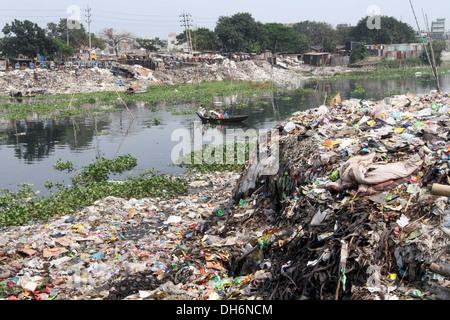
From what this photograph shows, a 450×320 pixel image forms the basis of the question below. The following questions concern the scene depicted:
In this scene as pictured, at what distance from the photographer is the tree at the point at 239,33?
2288 inches

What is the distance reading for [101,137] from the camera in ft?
61.8

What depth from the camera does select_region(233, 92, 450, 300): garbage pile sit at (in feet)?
12.6

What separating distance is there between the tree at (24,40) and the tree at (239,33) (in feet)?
79.6

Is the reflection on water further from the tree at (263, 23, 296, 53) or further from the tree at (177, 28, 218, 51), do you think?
the tree at (263, 23, 296, 53)

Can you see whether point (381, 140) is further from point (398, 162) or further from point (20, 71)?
point (20, 71)

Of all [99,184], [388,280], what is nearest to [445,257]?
[388,280]

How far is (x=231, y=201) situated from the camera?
785 centimetres

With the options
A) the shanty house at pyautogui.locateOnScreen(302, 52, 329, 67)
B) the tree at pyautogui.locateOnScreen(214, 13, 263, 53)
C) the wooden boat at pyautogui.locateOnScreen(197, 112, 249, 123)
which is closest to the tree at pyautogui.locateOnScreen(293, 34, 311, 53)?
the shanty house at pyautogui.locateOnScreen(302, 52, 329, 67)

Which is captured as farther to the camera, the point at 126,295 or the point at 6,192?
the point at 6,192

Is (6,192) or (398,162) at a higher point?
(398,162)

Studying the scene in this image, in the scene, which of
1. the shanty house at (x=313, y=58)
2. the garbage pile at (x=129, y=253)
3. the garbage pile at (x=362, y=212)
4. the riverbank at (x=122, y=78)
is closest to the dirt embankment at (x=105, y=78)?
the riverbank at (x=122, y=78)

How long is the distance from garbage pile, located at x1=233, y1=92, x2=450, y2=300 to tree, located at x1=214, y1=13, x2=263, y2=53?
2115 inches

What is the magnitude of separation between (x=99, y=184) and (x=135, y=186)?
133 centimetres

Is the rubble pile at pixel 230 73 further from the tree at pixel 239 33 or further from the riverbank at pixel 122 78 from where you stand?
the tree at pixel 239 33
